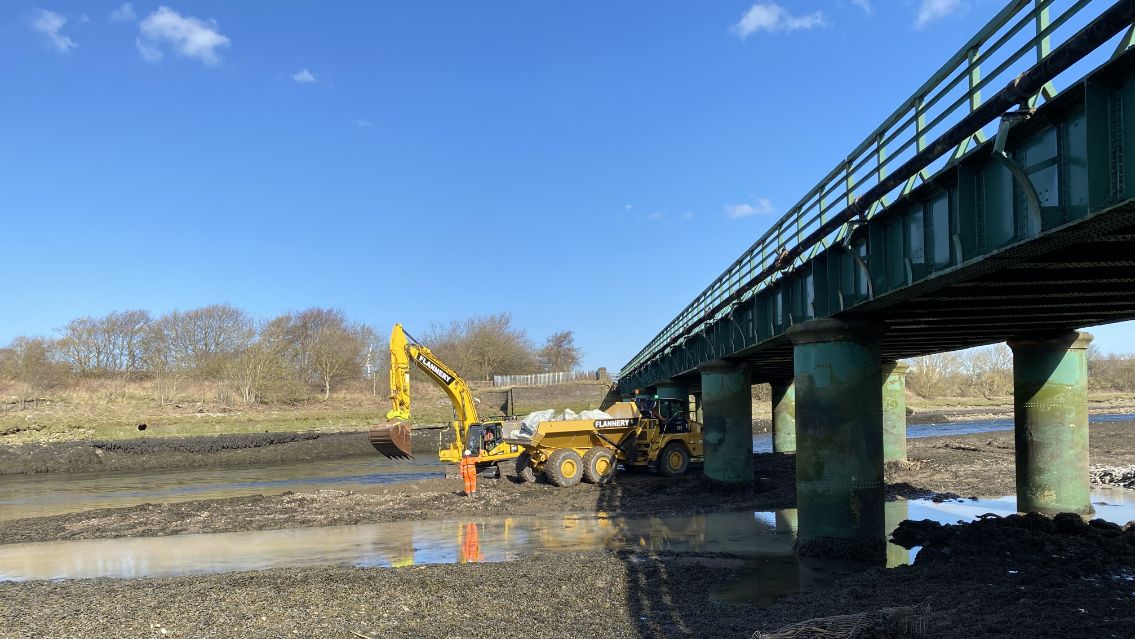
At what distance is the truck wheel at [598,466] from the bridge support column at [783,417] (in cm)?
1211

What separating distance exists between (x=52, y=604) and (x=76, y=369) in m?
74.2

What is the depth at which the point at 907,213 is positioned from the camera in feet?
35.1

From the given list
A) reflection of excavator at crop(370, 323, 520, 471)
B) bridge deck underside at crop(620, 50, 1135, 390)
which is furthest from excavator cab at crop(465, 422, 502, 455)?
bridge deck underside at crop(620, 50, 1135, 390)

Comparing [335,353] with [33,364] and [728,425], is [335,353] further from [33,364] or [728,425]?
[728,425]

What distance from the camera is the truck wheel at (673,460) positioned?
2522cm

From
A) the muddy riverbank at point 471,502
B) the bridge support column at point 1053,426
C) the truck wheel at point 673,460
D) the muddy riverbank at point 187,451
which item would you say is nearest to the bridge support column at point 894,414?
the muddy riverbank at point 471,502

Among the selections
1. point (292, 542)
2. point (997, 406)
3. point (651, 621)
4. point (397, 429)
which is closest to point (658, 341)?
point (397, 429)

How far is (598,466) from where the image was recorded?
77.4ft

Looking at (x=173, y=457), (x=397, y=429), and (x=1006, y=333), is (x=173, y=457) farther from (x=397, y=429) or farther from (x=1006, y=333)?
Result: (x=1006, y=333)

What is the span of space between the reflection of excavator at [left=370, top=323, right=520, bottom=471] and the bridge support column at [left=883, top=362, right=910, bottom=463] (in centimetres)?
1191

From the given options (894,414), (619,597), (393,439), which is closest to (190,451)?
(393,439)

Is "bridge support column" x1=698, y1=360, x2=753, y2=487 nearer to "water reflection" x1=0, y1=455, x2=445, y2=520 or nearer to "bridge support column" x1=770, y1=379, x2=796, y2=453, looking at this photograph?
"bridge support column" x1=770, y1=379, x2=796, y2=453

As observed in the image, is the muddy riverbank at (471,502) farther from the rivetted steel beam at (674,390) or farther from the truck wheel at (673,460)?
the rivetted steel beam at (674,390)

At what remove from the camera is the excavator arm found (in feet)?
74.2
